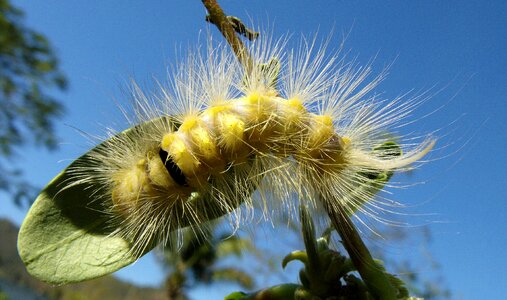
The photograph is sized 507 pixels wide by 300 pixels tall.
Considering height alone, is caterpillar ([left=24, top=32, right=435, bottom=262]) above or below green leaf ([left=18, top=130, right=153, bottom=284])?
above

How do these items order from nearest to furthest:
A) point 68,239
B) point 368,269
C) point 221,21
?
point 368,269, point 221,21, point 68,239

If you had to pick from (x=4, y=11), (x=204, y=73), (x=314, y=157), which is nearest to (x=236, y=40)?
(x=204, y=73)

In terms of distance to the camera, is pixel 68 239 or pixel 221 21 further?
pixel 68 239

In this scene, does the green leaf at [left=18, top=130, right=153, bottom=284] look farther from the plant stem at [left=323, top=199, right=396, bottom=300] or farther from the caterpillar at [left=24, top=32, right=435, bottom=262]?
the plant stem at [left=323, top=199, right=396, bottom=300]

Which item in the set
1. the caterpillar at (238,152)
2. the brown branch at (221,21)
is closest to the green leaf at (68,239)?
the caterpillar at (238,152)

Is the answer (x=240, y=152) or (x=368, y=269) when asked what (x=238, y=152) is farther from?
(x=368, y=269)

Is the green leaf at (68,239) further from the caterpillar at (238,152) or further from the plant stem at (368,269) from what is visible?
the plant stem at (368,269)

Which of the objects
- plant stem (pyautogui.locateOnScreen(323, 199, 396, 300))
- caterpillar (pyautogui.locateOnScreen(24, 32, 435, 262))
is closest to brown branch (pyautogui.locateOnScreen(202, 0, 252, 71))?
caterpillar (pyautogui.locateOnScreen(24, 32, 435, 262))

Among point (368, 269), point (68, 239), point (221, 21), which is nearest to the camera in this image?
point (368, 269)

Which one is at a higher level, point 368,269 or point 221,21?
point 221,21

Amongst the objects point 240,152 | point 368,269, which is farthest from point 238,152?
point 368,269
